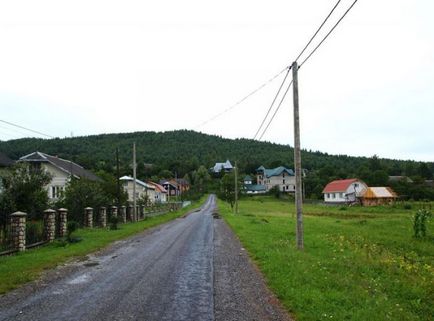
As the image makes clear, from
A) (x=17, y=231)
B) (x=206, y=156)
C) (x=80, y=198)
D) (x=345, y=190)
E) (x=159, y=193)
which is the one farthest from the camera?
(x=206, y=156)

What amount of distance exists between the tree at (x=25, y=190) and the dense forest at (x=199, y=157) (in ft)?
143

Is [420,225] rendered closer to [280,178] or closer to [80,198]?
[80,198]

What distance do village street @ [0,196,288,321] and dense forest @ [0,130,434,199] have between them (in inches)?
2215

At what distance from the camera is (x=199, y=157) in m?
156

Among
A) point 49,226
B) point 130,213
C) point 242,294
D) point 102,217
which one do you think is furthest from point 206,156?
point 242,294

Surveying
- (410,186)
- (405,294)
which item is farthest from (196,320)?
(410,186)

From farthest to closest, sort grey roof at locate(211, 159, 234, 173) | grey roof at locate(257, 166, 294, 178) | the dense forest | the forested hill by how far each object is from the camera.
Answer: grey roof at locate(211, 159, 234, 173) < grey roof at locate(257, 166, 294, 178) < the forested hill < the dense forest

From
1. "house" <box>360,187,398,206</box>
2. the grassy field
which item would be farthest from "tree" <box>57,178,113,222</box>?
"house" <box>360,187,398,206</box>

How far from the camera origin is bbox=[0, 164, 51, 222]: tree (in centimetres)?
2184

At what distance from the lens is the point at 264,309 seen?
27.8 feet

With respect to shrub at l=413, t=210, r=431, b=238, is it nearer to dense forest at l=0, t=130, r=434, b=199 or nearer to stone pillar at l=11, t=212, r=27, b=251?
stone pillar at l=11, t=212, r=27, b=251

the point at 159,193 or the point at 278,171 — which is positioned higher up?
the point at 278,171

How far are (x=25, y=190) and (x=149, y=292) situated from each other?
15.6 m

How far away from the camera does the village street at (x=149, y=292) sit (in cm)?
811
